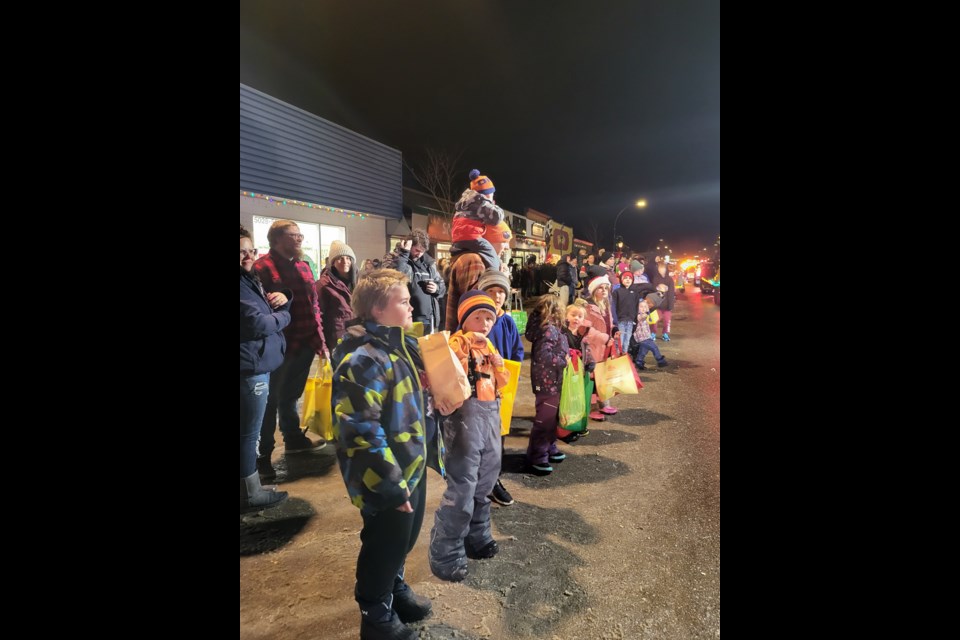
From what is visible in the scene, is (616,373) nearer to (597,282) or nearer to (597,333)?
(597,333)

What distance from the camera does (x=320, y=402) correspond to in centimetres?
187

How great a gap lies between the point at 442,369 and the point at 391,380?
0.29 m

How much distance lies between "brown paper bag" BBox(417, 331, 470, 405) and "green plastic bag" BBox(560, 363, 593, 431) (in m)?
1.62

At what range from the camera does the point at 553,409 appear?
3205 mm

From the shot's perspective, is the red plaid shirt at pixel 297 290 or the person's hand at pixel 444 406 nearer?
the red plaid shirt at pixel 297 290

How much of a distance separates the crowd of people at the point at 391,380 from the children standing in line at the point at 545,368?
527mm

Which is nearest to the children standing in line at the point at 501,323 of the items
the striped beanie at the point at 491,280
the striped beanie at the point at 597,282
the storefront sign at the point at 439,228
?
the striped beanie at the point at 491,280

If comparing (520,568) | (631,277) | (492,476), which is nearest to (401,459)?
(492,476)

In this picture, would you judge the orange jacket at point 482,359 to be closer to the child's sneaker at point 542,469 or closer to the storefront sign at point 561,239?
the storefront sign at point 561,239

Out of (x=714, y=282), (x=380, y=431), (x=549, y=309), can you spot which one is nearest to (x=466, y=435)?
(x=380, y=431)

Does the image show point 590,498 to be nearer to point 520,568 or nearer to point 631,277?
point 520,568

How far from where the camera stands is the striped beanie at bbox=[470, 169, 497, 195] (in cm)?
209

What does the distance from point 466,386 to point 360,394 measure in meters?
0.53

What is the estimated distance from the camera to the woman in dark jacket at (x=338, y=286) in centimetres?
168
